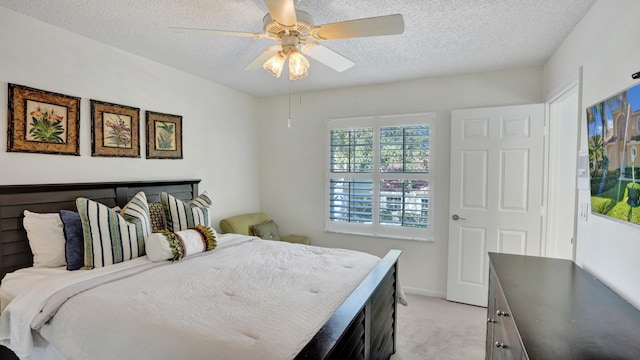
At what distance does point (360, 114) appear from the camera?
3834 millimetres

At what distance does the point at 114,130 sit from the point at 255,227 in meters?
→ 1.84

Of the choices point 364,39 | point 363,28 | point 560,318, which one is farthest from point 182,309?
point 364,39

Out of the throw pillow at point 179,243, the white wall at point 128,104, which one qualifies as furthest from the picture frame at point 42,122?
the throw pillow at point 179,243

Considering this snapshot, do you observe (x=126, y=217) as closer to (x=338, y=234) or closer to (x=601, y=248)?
(x=338, y=234)

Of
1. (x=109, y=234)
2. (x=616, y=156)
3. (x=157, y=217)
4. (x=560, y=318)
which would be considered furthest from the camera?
(x=157, y=217)

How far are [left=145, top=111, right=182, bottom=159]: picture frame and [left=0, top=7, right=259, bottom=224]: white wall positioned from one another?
6cm

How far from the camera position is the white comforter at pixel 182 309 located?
1.25m

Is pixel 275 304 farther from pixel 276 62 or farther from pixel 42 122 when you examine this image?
pixel 42 122

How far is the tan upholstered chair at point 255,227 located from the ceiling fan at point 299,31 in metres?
2.14

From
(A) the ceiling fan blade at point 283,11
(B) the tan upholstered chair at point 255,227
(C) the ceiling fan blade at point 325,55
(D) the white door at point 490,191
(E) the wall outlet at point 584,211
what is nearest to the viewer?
(A) the ceiling fan blade at point 283,11

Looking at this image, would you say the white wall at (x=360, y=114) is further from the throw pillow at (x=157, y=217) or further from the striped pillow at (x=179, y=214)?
the throw pillow at (x=157, y=217)

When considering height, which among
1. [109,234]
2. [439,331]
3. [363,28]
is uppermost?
[363,28]

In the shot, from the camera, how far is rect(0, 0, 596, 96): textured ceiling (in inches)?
75.9

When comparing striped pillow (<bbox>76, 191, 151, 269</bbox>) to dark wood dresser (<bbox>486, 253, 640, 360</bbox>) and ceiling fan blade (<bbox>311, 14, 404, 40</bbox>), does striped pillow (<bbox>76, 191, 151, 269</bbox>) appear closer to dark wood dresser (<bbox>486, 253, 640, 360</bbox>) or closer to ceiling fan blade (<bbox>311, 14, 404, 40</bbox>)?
ceiling fan blade (<bbox>311, 14, 404, 40</bbox>)
